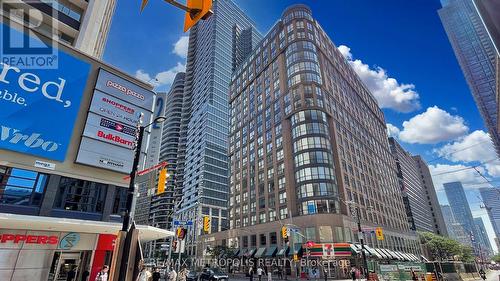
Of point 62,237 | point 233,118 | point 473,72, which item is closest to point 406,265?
point 62,237

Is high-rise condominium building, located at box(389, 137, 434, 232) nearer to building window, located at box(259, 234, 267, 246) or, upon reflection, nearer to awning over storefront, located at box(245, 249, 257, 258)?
building window, located at box(259, 234, 267, 246)

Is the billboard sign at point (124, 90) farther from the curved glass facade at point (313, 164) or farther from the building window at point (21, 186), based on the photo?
the curved glass facade at point (313, 164)

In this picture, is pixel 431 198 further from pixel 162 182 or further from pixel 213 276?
pixel 162 182

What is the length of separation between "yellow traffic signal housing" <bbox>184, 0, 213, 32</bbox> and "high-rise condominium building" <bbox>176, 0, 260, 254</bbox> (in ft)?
336

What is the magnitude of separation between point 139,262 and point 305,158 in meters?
51.8

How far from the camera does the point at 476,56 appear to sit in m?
168

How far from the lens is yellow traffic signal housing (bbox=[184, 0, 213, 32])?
2701mm

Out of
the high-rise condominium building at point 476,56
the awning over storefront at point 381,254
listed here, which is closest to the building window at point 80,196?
the awning over storefront at point 381,254

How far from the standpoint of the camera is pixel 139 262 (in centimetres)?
773

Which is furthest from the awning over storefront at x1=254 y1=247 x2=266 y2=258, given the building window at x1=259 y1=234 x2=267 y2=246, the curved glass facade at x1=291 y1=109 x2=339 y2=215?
the curved glass facade at x1=291 y1=109 x2=339 y2=215

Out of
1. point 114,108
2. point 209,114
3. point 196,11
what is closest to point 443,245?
point 209,114

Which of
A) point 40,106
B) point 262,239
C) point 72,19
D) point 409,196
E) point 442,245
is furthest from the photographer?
point 409,196

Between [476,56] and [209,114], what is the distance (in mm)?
173456

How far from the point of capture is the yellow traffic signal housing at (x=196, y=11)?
2.70 m
